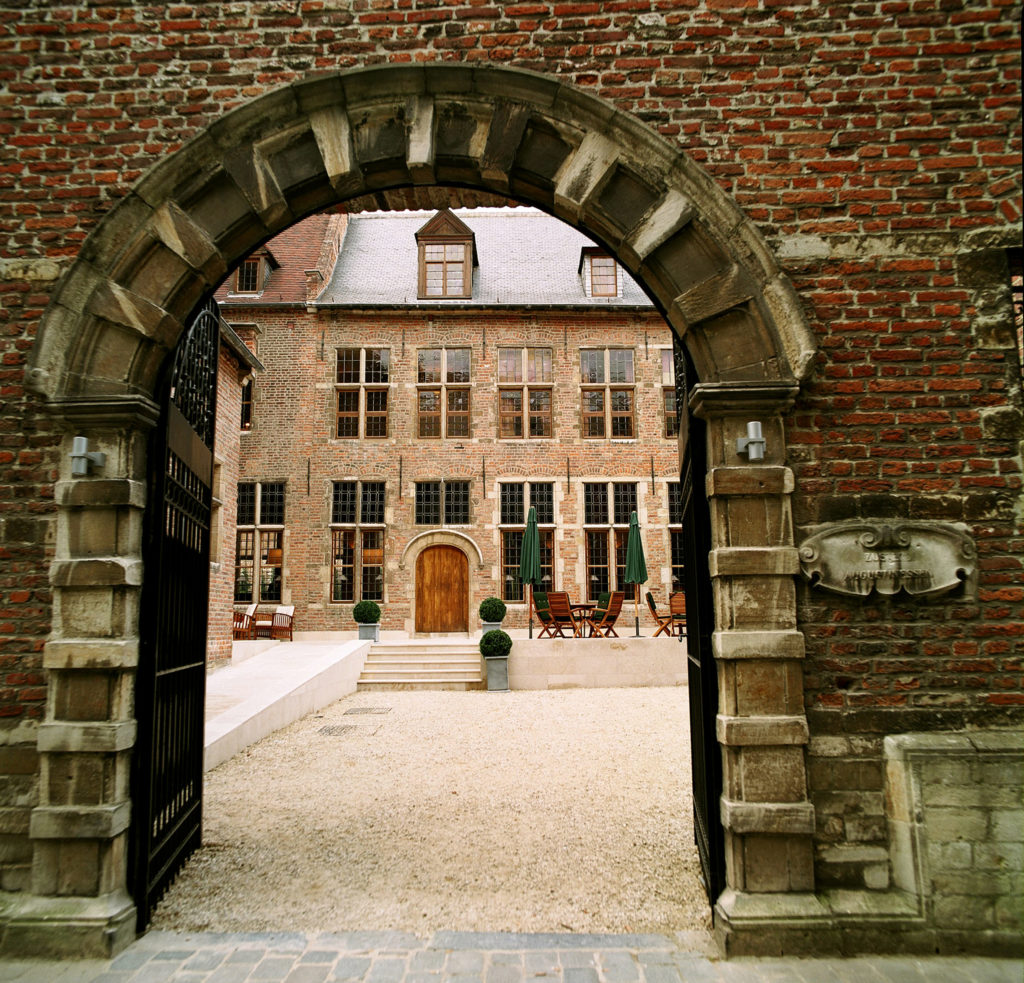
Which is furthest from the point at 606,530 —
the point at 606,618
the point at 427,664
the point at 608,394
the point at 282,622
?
the point at 282,622

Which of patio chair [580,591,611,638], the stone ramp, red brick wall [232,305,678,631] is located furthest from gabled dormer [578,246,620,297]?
the stone ramp

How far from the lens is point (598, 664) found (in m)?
13.4

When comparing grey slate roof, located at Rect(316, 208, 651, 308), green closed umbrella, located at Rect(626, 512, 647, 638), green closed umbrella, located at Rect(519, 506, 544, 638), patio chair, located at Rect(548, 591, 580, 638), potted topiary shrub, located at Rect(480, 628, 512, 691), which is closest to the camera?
potted topiary shrub, located at Rect(480, 628, 512, 691)

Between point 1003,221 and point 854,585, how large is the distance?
191cm

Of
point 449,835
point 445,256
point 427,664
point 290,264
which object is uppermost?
point 290,264

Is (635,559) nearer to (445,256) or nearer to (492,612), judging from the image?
(492,612)

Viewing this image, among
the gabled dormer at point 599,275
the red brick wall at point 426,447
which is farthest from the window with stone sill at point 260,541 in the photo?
the gabled dormer at point 599,275

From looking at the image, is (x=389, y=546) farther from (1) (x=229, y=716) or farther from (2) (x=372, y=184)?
(2) (x=372, y=184)

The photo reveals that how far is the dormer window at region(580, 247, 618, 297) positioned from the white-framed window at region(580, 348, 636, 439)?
1583 millimetres

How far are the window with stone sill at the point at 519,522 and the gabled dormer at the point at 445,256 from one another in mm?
5276

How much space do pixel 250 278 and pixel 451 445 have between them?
7058 mm

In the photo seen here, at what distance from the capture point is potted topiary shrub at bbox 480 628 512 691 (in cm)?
1299

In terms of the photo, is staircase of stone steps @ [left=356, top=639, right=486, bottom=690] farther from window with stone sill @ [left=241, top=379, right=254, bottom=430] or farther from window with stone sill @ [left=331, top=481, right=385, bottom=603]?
window with stone sill @ [left=241, top=379, right=254, bottom=430]

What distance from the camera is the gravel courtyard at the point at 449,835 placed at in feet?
12.3
